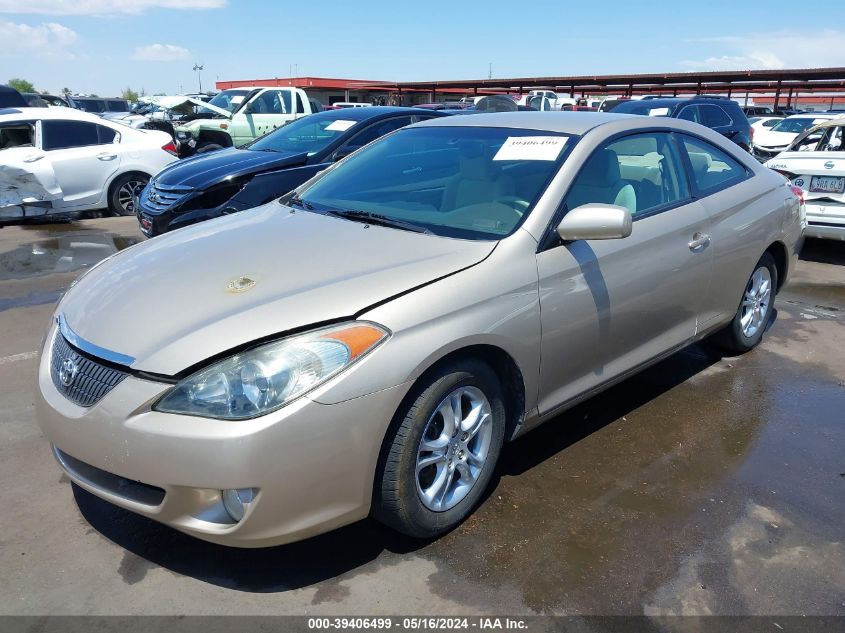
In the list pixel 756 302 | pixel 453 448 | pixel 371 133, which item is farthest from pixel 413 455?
pixel 371 133

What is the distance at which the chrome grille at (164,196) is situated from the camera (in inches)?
264

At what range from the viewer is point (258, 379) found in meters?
2.30

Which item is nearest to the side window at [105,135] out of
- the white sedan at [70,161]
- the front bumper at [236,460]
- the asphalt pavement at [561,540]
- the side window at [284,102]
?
the white sedan at [70,161]

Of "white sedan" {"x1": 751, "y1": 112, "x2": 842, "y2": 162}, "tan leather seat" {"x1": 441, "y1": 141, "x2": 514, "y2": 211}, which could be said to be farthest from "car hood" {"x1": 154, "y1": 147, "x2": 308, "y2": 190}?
"white sedan" {"x1": 751, "y1": 112, "x2": 842, "y2": 162}

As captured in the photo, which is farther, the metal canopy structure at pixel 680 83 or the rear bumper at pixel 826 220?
the metal canopy structure at pixel 680 83

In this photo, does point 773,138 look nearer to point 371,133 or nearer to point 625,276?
point 371,133

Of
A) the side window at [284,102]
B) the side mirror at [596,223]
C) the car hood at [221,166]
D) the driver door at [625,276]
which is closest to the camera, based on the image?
the side mirror at [596,223]

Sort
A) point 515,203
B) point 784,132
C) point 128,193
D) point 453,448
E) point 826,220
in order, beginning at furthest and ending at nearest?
point 784,132
point 128,193
point 826,220
point 515,203
point 453,448

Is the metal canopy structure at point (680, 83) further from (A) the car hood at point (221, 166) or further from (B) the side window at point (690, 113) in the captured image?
(A) the car hood at point (221, 166)

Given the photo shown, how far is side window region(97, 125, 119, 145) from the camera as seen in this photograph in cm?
984

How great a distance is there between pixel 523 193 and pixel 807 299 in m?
4.41

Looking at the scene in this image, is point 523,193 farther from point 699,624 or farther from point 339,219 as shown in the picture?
point 699,624

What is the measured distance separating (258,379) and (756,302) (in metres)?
3.85

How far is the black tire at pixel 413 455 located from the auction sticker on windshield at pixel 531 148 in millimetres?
1187
